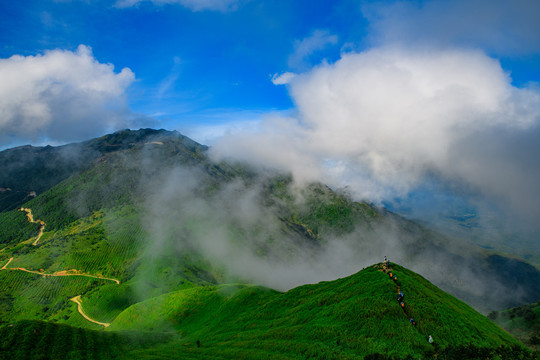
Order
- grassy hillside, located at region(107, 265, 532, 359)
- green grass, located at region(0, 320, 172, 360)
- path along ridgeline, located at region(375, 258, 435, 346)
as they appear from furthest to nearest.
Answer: green grass, located at region(0, 320, 172, 360), path along ridgeline, located at region(375, 258, 435, 346), grassy hillside, located at region(107, 265, 532, 359)

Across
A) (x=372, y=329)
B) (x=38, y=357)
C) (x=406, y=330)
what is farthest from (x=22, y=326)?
(x=406, y=330)

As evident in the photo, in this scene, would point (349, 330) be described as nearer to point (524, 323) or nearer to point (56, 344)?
point (56, 344)

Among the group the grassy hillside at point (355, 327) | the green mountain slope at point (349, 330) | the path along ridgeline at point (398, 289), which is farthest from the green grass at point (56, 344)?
the path along ridgeline at point (398, 289)

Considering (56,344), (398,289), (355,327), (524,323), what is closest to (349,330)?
(355,327)

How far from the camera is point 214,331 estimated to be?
93.2 metres

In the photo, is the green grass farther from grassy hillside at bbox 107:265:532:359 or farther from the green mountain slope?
grassy hillside at bbox 107:265:532:359

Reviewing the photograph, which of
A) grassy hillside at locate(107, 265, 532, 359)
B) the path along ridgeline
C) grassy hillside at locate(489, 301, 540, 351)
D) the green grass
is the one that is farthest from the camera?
grassy hillside at locate(489, 301, 540, 351)

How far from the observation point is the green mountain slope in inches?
1940

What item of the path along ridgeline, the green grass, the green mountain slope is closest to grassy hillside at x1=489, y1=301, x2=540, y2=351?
the green mountain slope

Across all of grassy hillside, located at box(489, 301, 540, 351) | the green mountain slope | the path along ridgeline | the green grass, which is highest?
the path along ridgeline

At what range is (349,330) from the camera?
5622 centimetres

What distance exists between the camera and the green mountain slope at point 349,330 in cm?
A: 4928

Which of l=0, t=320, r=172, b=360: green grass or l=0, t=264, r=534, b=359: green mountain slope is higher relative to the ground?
l=0, t=264, r=534, b=359: green mountain slope

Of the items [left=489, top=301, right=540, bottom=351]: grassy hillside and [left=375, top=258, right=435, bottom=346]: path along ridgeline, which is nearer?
[left=375, top=258, right=435, bottom=346]: path along ridgeline
